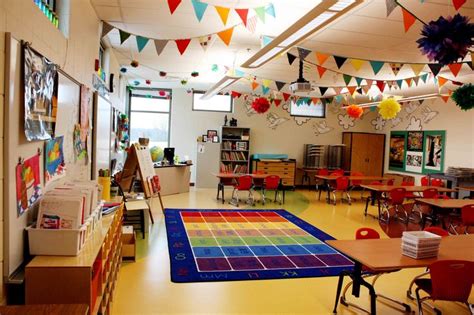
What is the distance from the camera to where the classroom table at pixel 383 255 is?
9.46 feet

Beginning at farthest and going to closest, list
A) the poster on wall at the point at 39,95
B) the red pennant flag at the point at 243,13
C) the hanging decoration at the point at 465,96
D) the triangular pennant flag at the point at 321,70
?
1. the triangular pennant flag at the point at 321,70
2. the hanging decoration at the point at 465,96
3. the red pennant flag at the point at 243,13
4. the poster on wall at the point at 39,95

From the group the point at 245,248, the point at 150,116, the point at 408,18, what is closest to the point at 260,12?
the point at 408,18

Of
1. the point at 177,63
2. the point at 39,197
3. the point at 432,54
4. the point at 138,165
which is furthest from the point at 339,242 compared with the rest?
the point at 177,63

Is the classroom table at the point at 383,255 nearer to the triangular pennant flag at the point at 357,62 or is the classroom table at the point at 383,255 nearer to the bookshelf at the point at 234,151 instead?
the triangular pennant flag at the point at 357,62

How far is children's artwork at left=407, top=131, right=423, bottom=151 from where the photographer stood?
11345 mm

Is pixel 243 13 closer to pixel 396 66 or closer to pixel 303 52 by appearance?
pixel 303 52

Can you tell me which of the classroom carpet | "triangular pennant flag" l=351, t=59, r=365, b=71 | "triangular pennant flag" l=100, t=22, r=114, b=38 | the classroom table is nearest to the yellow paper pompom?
"triangular pennant flag" l=351, t=59, r=365, b=71

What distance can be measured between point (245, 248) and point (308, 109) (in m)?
8.70

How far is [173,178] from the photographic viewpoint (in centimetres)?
1024

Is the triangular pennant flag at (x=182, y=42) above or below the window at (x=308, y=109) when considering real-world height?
above

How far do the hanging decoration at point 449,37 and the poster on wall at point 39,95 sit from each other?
10.5ft

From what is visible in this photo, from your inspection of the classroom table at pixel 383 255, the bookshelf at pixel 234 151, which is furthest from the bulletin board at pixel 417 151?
the classroom table at pixel 383 255

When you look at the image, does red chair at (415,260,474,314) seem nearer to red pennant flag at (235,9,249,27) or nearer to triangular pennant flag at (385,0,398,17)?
triangular pennant flag at (385,0,398,17)

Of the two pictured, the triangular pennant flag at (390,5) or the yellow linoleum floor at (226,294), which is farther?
the triangular pennant flag at (390,5)
